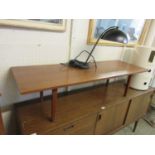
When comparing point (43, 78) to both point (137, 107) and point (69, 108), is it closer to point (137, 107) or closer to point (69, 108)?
point (69, 108)

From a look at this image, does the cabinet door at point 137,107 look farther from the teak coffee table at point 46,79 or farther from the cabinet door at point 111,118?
the teak coffee table at point 46,79

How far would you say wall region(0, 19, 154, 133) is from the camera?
106cm

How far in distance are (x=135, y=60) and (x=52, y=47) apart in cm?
108

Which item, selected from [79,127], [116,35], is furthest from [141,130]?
[116,35]

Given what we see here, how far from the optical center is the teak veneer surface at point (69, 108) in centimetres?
103

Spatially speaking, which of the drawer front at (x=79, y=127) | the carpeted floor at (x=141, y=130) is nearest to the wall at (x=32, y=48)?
the drawer front at (x=79, y=127)

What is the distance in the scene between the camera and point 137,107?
1779 millimetres

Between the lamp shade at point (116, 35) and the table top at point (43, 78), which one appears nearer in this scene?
the table top at point (43, 78)

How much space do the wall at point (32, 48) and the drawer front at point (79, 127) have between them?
0.47m

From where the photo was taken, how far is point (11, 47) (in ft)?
3.50

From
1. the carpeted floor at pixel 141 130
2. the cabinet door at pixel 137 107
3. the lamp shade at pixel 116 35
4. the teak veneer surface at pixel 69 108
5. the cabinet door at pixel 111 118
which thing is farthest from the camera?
the carpeted floor at pixel 141 130

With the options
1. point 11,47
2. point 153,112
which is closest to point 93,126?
point 11,47

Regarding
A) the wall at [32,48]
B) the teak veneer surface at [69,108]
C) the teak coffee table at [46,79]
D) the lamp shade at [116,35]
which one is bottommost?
the teak veneer surface at [69,108]

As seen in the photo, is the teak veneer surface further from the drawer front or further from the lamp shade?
the lamp shade
